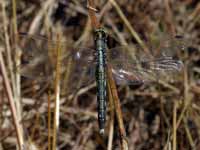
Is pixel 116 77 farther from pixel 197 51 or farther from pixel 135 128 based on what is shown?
pixel 197 51

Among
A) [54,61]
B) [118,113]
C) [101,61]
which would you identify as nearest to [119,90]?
[54,61]

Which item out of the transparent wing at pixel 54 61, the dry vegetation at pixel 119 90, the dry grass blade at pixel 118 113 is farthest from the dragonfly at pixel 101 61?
the dry grass blade at pixel 118 113

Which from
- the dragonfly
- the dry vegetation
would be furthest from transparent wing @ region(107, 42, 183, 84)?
the dry vegetation

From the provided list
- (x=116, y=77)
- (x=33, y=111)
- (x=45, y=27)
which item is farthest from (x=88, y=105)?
(x=116, y=77)

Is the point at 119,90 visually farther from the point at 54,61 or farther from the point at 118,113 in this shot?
the point at 118,113

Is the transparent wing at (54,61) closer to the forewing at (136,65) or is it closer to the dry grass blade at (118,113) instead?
the forewing at (136,65)
